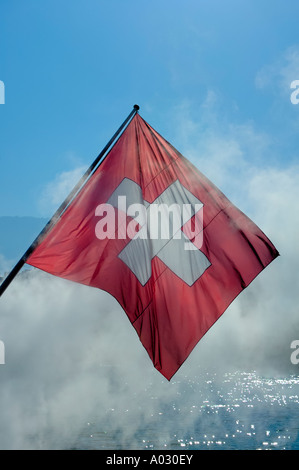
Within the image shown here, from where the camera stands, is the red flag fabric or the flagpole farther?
the red flag fabric

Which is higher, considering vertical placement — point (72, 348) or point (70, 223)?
point (72, 348)

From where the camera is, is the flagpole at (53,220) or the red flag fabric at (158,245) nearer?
the flagpole at (53,220)

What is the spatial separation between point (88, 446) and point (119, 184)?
93.8 metres

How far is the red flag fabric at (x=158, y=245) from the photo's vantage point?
1002cm

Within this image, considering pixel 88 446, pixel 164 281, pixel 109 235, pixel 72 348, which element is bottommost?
pixel 88 446

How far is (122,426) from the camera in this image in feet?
408

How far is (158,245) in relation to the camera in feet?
36.6

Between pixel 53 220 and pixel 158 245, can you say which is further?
pixel 158 245

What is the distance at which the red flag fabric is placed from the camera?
1002cm
